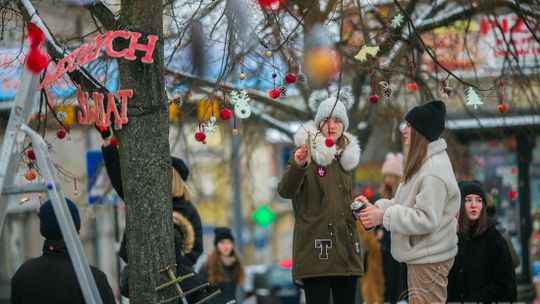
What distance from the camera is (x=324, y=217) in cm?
664

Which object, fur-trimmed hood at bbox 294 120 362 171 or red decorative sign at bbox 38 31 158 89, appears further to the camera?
fur-trimmed hood at bbox 294 120 362 171

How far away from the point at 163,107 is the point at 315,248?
139cm

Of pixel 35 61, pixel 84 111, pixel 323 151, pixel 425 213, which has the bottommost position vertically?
pixel 425 213

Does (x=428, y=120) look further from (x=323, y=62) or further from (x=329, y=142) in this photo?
(x=323, y=62)

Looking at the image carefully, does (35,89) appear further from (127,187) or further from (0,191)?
(127,187)

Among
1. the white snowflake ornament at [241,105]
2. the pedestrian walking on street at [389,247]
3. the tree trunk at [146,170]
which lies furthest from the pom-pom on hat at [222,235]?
the tree trunk at [146,170]

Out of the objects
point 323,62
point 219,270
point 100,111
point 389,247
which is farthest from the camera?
point 219,270

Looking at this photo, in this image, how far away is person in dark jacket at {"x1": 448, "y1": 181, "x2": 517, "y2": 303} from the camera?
718 cm

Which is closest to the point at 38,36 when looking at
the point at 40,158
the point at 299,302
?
the point at 40,158

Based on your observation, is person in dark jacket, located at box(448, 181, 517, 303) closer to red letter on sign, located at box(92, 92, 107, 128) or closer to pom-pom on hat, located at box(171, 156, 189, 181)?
pom-pom on hat, located at box(171, 156, 189, 181)

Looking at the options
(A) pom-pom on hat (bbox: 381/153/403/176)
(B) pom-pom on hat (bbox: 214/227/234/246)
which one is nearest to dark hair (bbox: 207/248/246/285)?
(B) pom-pom on hat (bbox: 214/227/234/246)

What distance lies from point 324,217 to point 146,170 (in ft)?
4.29

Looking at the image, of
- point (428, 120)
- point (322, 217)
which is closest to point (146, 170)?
point (322, 217)

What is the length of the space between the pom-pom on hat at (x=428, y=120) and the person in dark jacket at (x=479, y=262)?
1.38 metres
